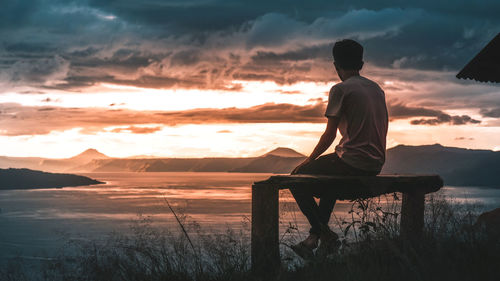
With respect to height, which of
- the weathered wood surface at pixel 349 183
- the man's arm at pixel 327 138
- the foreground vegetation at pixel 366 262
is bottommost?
the foreground vegetation at pixel 366 262

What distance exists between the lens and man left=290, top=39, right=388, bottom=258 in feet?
14.5

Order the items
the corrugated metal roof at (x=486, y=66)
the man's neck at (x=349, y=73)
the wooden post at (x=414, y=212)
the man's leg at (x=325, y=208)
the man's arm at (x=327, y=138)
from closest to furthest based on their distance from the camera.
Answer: the man's arm at (x=327, y=138), the man's leg at (x=325, y=208), the man's neck at (x=349, y=73), the wooden post at (x=414, y=212), the corrugated metal roof at (x=486, y=66)

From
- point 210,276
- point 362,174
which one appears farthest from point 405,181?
point 210,276

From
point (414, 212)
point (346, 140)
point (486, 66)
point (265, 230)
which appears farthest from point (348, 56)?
point (486, 66)

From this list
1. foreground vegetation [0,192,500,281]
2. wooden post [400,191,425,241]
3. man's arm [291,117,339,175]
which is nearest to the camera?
foreground vegetation [0,192,500,281]

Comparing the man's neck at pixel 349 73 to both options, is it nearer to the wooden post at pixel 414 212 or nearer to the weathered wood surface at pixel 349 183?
the weathered wood surface at pixel 349 183

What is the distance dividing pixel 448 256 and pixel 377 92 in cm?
171

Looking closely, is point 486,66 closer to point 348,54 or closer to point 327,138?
point 348,54

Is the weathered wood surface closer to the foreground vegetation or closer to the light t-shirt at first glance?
the light t-shirt

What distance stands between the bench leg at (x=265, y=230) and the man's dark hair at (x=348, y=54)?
1560 mm

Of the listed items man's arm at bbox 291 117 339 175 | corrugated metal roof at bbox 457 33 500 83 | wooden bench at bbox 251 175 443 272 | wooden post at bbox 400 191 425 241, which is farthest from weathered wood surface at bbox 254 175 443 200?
corrugated metal roof at bbox 457 33 500 83

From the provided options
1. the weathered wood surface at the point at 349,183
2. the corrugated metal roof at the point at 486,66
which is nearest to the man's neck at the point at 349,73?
the weathered wood surface at the point at 349,183

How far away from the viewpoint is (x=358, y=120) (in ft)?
14.6

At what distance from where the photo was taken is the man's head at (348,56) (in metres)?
4.61
